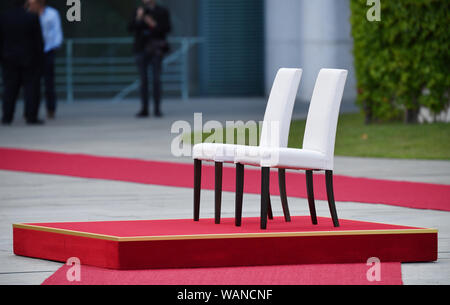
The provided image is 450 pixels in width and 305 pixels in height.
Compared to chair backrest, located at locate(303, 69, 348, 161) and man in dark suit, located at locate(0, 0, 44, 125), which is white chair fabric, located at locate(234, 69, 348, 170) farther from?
man in dark suit, located at locate(0, 0, 44, 125)

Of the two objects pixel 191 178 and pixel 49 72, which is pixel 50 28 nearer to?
pixel 49 72

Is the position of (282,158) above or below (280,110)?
below

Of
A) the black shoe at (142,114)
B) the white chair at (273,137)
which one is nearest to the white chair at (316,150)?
the white chair at (273,137)

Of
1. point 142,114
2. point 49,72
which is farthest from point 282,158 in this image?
point 142,114

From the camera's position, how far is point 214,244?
530cm

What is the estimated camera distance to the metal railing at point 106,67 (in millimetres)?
21609

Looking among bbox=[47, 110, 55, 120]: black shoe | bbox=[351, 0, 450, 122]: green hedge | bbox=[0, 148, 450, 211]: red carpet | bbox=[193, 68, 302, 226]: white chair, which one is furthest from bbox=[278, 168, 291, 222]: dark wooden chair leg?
bbox=[47, 110, 55, 120]: black shoe

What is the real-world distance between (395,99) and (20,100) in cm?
1036

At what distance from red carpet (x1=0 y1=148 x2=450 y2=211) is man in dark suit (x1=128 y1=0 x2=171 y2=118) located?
170 inches

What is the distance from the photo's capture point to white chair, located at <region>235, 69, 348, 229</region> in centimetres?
568

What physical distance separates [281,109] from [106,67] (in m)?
15.8

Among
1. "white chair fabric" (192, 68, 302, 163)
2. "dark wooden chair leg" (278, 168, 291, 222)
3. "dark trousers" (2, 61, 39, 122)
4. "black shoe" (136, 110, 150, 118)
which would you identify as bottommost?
"black shoe" (136, 110, 150, 118)
